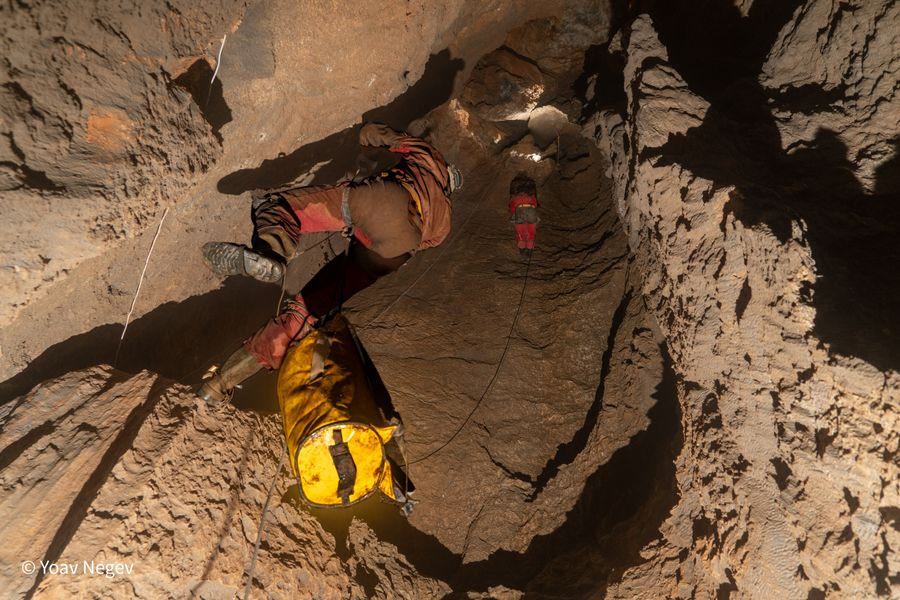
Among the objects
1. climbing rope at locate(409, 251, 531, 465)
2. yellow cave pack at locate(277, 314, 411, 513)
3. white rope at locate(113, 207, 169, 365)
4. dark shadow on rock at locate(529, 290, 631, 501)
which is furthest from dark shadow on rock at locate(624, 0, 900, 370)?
white rope at locate(113, 207, 169, 365)

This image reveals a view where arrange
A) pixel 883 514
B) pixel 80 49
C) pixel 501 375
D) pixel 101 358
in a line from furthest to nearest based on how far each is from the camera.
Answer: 1. pixel 501 375
2. pixel 101 358
3. pixel 80 49
4. pixel 883 514

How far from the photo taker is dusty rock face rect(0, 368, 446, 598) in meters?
1.86

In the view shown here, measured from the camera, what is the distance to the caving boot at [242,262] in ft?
7.88

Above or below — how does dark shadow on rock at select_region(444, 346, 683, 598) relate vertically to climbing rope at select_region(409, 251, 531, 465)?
below

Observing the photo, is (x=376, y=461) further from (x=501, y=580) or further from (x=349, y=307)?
(x=349, y=307)

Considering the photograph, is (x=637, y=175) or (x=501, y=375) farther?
(x=501, y=375)

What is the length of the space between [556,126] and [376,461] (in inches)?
147

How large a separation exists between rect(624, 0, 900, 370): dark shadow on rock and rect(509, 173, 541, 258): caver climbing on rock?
1.06 meters

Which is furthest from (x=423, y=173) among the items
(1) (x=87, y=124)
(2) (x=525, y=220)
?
(1) (x=87, y=124)

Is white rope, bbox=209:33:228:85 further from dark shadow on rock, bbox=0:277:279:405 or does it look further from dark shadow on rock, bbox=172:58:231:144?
dark shadow on rock, bbox=0:277:279:405

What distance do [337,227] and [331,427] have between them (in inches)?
61.1

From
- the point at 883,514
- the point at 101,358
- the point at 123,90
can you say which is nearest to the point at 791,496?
the point at 883,514

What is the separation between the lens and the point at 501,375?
3.43 meters

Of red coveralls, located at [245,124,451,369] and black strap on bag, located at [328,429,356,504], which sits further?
red coveralls, located at [245,124,451,369]
